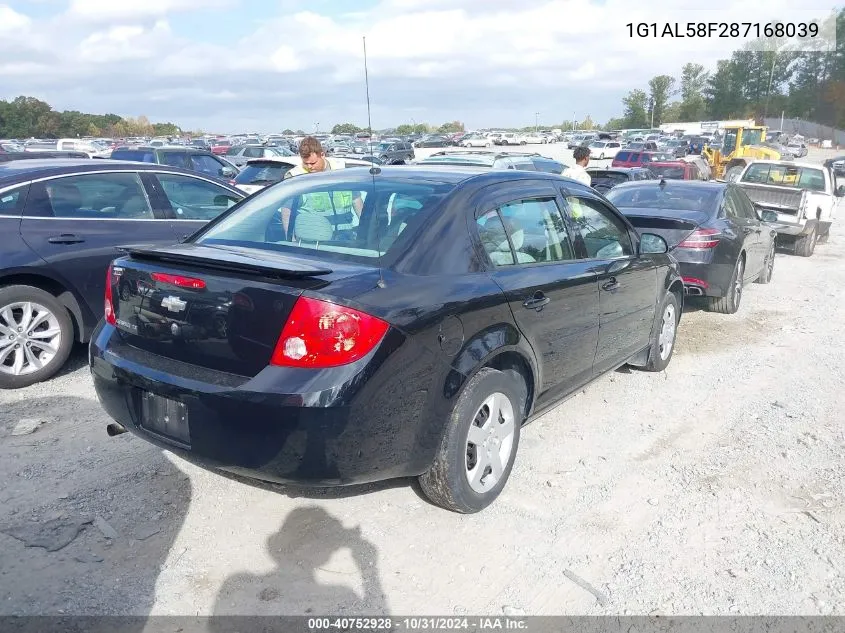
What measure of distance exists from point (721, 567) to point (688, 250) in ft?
17.0

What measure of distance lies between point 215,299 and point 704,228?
20.4 feet

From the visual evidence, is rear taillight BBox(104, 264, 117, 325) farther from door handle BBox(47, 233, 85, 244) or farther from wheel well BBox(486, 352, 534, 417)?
door handle BBox(47, 233, 85, 244)

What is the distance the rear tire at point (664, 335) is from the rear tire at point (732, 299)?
228 cm

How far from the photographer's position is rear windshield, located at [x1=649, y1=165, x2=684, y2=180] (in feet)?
66.9

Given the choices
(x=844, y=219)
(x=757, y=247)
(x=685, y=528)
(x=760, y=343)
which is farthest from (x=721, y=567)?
(x=844, y=219)

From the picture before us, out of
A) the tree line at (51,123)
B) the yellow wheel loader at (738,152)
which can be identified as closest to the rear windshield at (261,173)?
the yellow wheel loader at (738,152)

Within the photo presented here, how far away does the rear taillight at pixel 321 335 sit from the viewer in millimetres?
2801

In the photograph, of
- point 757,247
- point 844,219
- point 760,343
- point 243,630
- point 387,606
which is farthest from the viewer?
point 844,219

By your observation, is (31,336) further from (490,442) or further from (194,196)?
(490,442)

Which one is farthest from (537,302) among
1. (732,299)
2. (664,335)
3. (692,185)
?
(692,185)

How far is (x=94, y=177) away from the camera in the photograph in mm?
5715

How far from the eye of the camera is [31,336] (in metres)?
5.18

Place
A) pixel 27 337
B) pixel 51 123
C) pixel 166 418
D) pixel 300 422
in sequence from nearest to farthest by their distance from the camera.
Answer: pixel 300 422 < pixel 166 418 < pixel 27 337 < pixel 51 123

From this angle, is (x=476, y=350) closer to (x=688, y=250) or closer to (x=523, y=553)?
(x=523, y=553)
